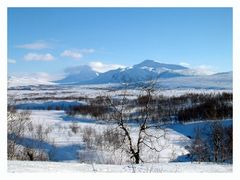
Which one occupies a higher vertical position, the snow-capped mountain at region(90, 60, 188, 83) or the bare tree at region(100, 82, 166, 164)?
the snow-capped mountain at region(90, 60, 188, 83)

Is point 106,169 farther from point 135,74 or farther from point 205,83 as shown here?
point 205,83

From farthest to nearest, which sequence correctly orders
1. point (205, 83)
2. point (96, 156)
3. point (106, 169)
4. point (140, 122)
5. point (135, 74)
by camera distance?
point (205, 83), point (135, 74), point (96, 156), point (140, 122), point (106, 169)

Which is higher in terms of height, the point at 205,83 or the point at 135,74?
the point at 205,83

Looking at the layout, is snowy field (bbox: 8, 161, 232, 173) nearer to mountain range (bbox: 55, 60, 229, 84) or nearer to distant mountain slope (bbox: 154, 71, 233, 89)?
mountain range (bbox: 55, 60, 229, 84)

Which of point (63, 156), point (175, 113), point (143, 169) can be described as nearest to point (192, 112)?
point (175, 113)

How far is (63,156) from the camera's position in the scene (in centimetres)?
1030

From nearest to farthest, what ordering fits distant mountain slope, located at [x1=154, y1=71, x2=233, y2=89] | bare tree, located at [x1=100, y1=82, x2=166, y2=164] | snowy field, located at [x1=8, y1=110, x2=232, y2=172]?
snowy field, located at [x1=8, y1=110, x2=232, y2=172], bare tree, located at [x1=100, y1=82, x2=166, y2=164], distant mountain slope, located at [x1=154, y1=71, x2=233, y2=89]

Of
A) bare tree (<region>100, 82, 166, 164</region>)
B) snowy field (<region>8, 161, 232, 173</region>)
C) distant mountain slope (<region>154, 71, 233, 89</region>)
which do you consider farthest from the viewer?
distant mountain slope (<region>154, 71, 233, 89</region>)

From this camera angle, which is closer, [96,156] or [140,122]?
[140,122]

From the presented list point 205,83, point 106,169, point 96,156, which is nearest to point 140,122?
point 96,156

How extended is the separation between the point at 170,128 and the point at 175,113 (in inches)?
106

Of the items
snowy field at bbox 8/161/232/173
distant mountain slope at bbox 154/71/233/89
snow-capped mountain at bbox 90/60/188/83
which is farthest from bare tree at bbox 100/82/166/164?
distant mountain slope at bbox 154/71/233/89

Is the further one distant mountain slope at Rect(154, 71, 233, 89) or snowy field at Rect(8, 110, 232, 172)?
distant mountain slope at Rect(154, 71, 233, 89)
